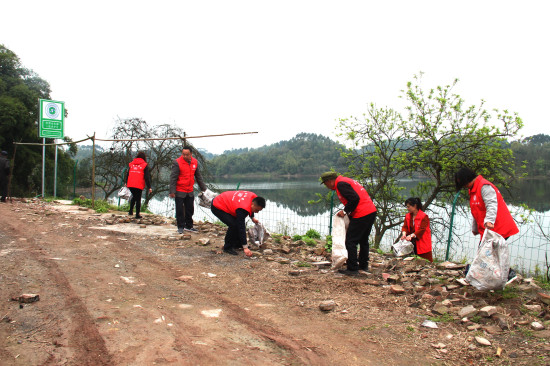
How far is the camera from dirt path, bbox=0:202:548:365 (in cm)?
274

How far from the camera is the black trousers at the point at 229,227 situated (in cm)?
594

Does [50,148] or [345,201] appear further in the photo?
[50,148]

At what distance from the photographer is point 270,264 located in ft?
18.2

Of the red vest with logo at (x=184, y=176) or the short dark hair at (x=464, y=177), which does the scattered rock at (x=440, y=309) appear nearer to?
the short dark hair at (x=464, y=177)

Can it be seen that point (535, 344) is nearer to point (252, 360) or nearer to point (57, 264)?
point (252, 360)

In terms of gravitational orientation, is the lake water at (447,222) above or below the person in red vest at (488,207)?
below

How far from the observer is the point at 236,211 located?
5.68 metres

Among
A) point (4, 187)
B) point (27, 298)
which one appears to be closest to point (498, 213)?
point (27, 298)

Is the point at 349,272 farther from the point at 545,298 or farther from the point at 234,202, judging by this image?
the point at 545,298

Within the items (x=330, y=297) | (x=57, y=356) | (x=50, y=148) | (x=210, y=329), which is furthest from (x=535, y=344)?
(x=50, y=148)

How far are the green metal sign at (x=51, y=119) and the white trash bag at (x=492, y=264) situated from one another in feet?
46.8

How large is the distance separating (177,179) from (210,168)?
8740 millimetres

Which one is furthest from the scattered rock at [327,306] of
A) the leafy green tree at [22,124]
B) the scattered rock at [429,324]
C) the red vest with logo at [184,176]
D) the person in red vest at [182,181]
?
the leafy green tree at [22,124]

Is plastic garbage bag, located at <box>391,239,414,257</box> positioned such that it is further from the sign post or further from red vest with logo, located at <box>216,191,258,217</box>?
the sign post
